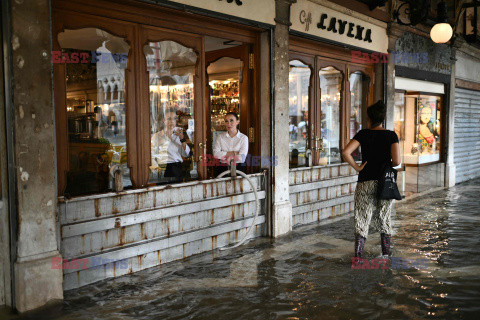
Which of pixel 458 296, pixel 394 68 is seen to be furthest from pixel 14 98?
pixel 394 68

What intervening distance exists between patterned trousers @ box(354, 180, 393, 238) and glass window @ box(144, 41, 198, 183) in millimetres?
2378

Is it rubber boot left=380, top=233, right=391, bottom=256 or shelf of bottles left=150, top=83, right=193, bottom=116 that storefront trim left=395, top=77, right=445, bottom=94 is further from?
shelf of bottles left=150, top=83, right=193, bottom=116

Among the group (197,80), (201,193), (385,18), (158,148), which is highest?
(385,18)

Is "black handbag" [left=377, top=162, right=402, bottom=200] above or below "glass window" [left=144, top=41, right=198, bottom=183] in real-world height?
below

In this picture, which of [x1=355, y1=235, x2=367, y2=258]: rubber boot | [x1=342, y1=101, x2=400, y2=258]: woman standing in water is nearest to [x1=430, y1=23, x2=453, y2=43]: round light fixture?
[x1=342, y1=101, x2=400, y2=258]: woman standing in water

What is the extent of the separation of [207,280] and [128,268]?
3.34 ft

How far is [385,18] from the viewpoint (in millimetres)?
10086

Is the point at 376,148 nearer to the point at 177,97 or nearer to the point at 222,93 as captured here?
the point at 177,97

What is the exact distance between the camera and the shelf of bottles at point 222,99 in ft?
32.8

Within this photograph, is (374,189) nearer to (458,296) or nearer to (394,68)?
(458,296)

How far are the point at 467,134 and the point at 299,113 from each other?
914cm

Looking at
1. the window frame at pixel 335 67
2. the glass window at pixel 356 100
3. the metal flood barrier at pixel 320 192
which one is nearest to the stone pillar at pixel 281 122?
the metal flood barrier at pixel 320 192

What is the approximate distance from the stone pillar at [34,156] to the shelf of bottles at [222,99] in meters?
5.87

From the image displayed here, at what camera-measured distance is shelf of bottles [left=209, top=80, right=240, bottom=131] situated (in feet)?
32.8
